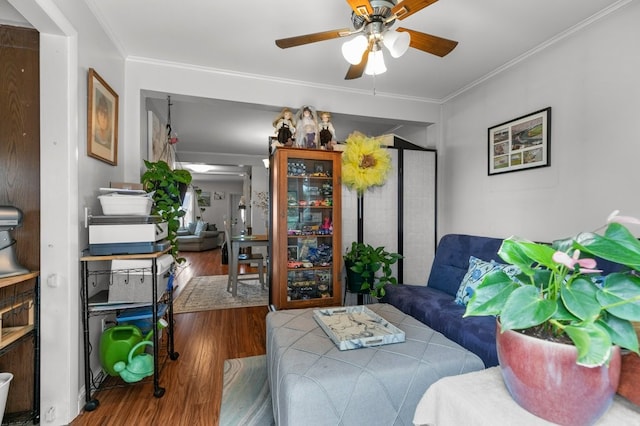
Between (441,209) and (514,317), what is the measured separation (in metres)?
3.11

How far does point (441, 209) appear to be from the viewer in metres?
3.48

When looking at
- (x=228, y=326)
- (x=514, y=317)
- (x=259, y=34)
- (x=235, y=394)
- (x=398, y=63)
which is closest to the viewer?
(x=514, y=317)

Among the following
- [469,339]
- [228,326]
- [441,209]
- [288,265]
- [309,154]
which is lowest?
[228,326]

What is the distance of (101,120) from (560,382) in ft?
8.40

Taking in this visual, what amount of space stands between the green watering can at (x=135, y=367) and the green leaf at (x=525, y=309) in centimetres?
203

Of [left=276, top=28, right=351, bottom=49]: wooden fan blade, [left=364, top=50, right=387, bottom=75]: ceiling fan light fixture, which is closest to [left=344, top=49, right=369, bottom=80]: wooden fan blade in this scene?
[left=364, top=50, right=387, bottom=75]: ceiling fan light fixture

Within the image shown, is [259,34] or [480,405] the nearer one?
[480,405]

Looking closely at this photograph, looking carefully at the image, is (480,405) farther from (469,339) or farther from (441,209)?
(441,209)

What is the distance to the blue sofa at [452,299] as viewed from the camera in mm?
1623

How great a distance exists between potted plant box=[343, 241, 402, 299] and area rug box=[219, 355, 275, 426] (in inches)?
43.0

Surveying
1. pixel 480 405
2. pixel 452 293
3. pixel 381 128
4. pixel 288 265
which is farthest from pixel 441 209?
pixel 480 405

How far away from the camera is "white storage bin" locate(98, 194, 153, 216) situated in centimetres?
177

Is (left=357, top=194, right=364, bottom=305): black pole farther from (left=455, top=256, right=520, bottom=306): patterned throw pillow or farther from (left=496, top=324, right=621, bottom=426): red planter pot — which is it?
(left=496, top=324, right=621, bottom=426): red planter pot

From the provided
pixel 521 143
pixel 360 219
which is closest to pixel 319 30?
pixel 360 219
